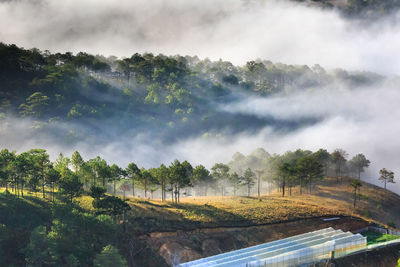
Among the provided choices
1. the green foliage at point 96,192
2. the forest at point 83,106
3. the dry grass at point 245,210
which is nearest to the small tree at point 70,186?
the green foliage at point 96,192

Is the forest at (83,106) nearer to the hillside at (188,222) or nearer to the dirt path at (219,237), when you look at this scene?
the hillside at (188,222)

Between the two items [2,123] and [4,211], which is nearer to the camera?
[4,211]

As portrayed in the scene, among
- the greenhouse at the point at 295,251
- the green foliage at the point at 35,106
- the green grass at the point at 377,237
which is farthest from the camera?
the green foliage at the point at 35,106

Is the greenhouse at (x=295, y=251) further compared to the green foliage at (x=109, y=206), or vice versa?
the green foliage at (x=109, y=206)

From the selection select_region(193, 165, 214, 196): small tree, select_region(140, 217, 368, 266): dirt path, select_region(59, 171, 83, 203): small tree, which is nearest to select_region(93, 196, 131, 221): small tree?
select_region(59, 171, 83, 203): small tree

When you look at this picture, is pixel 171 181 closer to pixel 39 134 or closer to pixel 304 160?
pixel 304 160

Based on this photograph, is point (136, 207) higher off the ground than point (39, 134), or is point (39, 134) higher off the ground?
point (39, 134)

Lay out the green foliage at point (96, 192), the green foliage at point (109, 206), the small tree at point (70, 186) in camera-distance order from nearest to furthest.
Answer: the green foliage at point (109, 206), the green foliage at point (96, 192), the small tree at point (70, 186)

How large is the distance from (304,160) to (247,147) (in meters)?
71.3

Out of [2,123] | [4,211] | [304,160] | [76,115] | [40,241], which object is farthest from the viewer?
[76,115]

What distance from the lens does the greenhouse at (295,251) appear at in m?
66.2

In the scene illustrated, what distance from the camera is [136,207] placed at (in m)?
79.9

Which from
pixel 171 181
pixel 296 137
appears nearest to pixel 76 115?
pixel 171 181

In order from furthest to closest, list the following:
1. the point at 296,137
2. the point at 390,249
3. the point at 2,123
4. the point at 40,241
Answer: the point at 296,137
the point at 2,123
the point at 390,249
the point at 40,241
